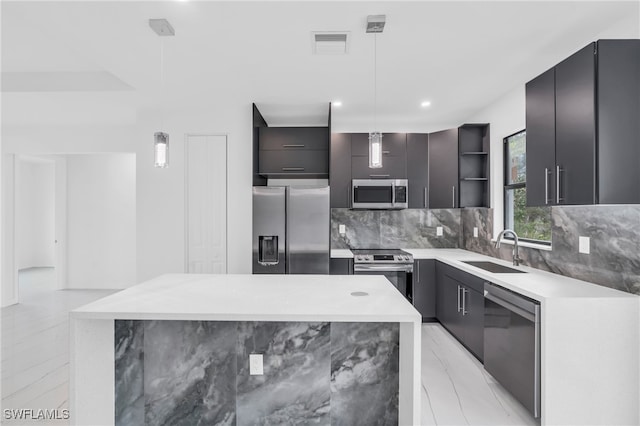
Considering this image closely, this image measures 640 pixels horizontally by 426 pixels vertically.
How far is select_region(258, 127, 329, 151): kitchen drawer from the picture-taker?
3865mm

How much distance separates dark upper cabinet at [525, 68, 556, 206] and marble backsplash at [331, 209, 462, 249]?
6.68ft

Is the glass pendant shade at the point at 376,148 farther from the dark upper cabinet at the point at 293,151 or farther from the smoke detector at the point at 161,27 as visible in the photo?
the dark upper cabinet at the point at 293,151

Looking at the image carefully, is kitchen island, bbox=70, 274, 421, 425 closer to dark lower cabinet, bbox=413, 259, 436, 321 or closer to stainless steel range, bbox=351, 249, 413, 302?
stainless steel range, bbox=351, 249, 413, 302

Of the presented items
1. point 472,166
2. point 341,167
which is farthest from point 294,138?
point 472,166

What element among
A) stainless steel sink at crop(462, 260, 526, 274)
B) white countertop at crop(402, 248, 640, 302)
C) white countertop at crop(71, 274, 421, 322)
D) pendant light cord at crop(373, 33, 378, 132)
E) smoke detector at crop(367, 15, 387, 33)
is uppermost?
pendant light cord at crop(373, 33, 378, 132)

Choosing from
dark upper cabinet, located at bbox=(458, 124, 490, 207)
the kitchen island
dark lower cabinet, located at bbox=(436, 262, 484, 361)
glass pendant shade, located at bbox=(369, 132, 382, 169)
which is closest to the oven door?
dark lower cabinet, located at bbox=(436, 262, 484, 361)

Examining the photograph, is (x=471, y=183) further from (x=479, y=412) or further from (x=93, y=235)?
(x=93, y=235)

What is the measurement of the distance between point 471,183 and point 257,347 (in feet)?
10.5

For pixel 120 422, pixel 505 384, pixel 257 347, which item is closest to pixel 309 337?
Result: pixel 257 347

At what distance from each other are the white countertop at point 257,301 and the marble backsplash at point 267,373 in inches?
7.4

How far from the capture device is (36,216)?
750 centimetres

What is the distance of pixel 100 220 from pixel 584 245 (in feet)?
21.5

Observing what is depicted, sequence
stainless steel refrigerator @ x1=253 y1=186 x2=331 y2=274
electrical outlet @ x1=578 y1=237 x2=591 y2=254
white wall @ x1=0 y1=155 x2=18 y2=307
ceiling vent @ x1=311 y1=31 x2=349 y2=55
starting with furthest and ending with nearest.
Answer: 1. white wall @ x1=0 y1=155 x2=18 y2=307
2. stainless steel refrigerator @ x1=253 y1=186 x2=331 y2=274
3. electrical outlet @ x1=578 y1=237 x2=591 y2=254
4. ceiling vent @ x1=311 y1=31 x2=349 y2=55

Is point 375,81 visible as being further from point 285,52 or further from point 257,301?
point 257,301
